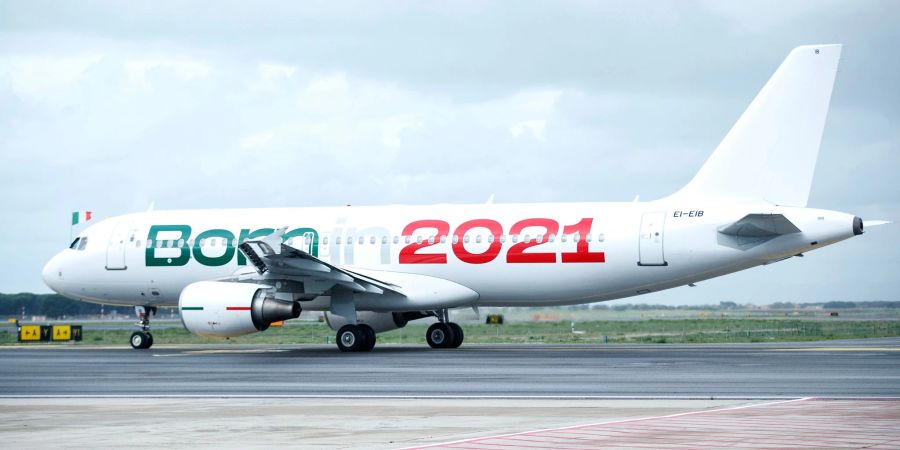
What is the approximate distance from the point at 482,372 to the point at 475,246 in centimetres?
987

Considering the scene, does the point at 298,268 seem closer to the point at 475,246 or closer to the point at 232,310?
the point at 232,310

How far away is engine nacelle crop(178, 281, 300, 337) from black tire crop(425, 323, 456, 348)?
5.43 m

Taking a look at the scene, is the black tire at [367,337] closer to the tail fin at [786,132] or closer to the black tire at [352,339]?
the black tire at [352,339]

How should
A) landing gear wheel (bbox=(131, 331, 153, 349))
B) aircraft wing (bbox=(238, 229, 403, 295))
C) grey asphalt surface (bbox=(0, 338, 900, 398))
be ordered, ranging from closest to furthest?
1. grey asphalt surface (bbox=(0, 338, 900, 398))
2. aircraft wing (bbox=(238, 229, 403, 295))
3. landing gear wheel (bbox=(131, 331, 153, 349))

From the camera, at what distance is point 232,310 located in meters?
30.9

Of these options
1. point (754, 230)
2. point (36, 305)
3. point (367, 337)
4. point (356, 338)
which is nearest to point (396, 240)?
point (367, 337)

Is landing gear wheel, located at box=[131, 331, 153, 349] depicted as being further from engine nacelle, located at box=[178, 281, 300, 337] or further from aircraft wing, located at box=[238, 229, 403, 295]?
engine nacelle, located at box=[178, 281, 300, 337]

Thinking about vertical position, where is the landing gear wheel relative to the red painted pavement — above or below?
above

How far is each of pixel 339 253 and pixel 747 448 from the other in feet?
81.8

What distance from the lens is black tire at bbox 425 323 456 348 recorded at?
3547 centimetres

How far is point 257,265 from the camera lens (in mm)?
31719

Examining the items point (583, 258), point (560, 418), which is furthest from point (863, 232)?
point (560, 418)

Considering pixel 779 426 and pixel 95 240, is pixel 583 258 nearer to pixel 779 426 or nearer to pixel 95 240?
pixel 95 240

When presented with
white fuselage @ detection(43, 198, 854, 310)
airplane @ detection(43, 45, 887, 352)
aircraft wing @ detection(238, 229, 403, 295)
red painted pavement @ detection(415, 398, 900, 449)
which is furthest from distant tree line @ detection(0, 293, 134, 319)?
red painted pavement @ detection(415, 398, 900, 449)
